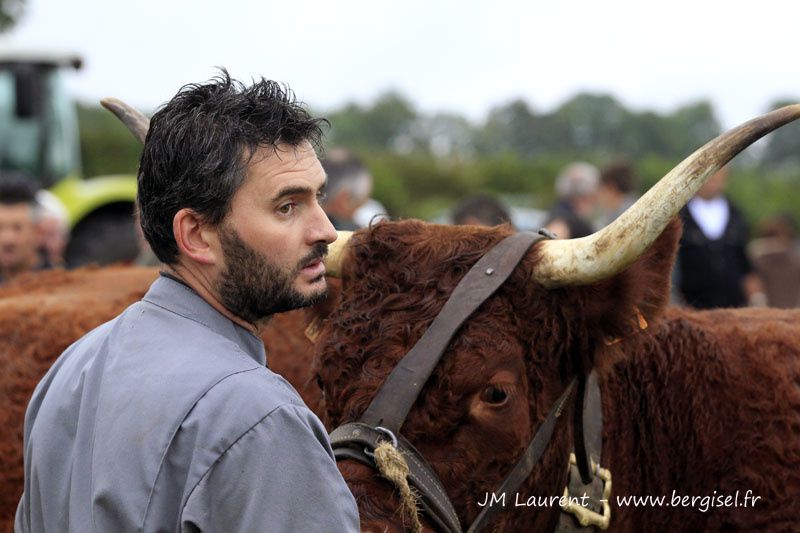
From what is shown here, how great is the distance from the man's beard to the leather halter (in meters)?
0.81

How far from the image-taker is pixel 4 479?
13.3 feet

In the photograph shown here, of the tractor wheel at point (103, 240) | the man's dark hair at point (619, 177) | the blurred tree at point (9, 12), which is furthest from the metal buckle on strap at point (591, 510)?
the blurred tree at point (9, 12)

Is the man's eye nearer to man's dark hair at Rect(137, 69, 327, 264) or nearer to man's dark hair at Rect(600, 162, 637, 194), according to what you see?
man's dark hair at Rect(137, 69, 327, 264)

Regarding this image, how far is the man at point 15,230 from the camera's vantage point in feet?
24.0

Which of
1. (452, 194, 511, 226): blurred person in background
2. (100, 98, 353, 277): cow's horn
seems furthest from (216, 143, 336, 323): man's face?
(452, 194, 511, 226): blurred person in background

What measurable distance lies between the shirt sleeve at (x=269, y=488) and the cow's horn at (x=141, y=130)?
1646mm

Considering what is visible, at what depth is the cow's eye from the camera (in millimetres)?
2984

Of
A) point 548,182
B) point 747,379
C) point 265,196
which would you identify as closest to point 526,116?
point 548,182

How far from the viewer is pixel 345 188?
291 inches

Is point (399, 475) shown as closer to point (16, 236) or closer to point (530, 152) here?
point (16, 236)

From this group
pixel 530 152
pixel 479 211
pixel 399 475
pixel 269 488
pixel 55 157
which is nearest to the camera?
pixel 269 488

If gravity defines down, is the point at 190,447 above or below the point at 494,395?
above

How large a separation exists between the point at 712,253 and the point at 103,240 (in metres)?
8.07

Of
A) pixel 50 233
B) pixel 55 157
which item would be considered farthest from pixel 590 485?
pixel 55 157
